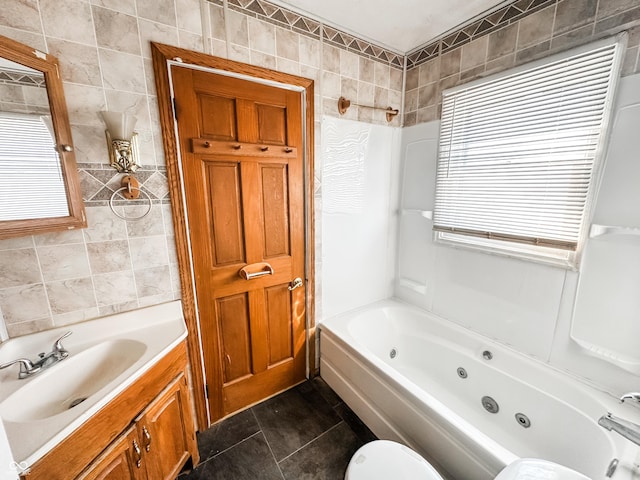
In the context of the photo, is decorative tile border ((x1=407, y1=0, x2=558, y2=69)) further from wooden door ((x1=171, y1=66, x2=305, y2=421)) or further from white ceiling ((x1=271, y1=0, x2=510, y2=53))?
wooden door ((x1=171, y1=66, x2=305, y2=421))

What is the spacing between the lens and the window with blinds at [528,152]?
1282 mm

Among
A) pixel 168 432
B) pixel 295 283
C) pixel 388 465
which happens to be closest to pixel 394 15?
pixel 295 283

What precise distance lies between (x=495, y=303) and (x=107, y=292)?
2279mm

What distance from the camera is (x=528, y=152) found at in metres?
1.50

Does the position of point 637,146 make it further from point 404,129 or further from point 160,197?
point 160,197

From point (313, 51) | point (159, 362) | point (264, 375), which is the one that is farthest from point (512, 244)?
point (159, 362)

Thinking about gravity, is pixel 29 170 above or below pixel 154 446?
above

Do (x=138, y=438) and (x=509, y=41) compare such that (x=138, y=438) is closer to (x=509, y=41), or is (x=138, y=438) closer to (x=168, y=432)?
(x=168, y=432)

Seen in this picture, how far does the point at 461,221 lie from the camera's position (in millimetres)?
1876

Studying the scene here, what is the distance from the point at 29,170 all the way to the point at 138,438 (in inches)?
46.1

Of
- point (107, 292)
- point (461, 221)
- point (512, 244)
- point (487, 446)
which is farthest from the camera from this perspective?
point (461, 221)

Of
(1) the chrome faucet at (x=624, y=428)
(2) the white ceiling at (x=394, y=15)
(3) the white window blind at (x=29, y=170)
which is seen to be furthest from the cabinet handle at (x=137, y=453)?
(2) the white ceiling at (x=394, y=15)

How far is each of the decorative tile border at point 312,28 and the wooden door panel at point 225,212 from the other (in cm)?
84

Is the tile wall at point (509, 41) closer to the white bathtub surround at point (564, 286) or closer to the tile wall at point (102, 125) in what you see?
the white bathtub surround at point (564, 286)
